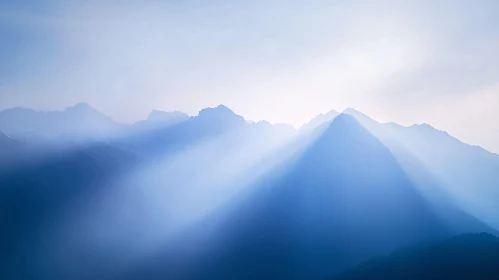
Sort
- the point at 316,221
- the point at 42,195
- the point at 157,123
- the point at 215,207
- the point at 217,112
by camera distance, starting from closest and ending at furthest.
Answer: the point at 42,195 → the point at 316,221 → the point at 215,207 → the point at 217,112 → the point at 157,123

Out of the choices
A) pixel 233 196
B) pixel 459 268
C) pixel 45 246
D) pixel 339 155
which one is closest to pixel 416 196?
pixel 339 155

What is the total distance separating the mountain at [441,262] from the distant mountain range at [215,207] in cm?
1348

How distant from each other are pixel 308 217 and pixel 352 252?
19.5 metres

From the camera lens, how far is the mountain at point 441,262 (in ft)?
197

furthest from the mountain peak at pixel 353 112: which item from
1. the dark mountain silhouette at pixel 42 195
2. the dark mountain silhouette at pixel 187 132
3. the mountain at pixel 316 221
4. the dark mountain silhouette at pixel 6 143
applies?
the dark mountain silhouette at pixel 6 143

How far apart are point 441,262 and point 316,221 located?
160 feet

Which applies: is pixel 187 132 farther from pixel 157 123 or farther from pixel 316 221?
pixel 316 221

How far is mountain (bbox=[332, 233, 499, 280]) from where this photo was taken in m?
60.1

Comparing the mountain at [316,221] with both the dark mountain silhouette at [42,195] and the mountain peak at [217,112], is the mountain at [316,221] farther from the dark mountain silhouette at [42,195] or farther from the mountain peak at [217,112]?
the mountain peak at [217,112]

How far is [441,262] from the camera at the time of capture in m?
65.4

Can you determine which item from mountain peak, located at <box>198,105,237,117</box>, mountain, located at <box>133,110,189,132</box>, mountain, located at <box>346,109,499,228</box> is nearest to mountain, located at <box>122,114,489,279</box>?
mountain, located at <box>346,109,499,228</box>

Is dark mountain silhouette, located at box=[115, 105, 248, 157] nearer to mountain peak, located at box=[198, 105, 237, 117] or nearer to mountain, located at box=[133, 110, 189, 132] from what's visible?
mountain peak, located at box=[198, 105, 237, 117]

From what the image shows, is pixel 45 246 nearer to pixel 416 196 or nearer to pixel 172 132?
pixel 172 132

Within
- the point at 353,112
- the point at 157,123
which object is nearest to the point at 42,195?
the point at 157,123
